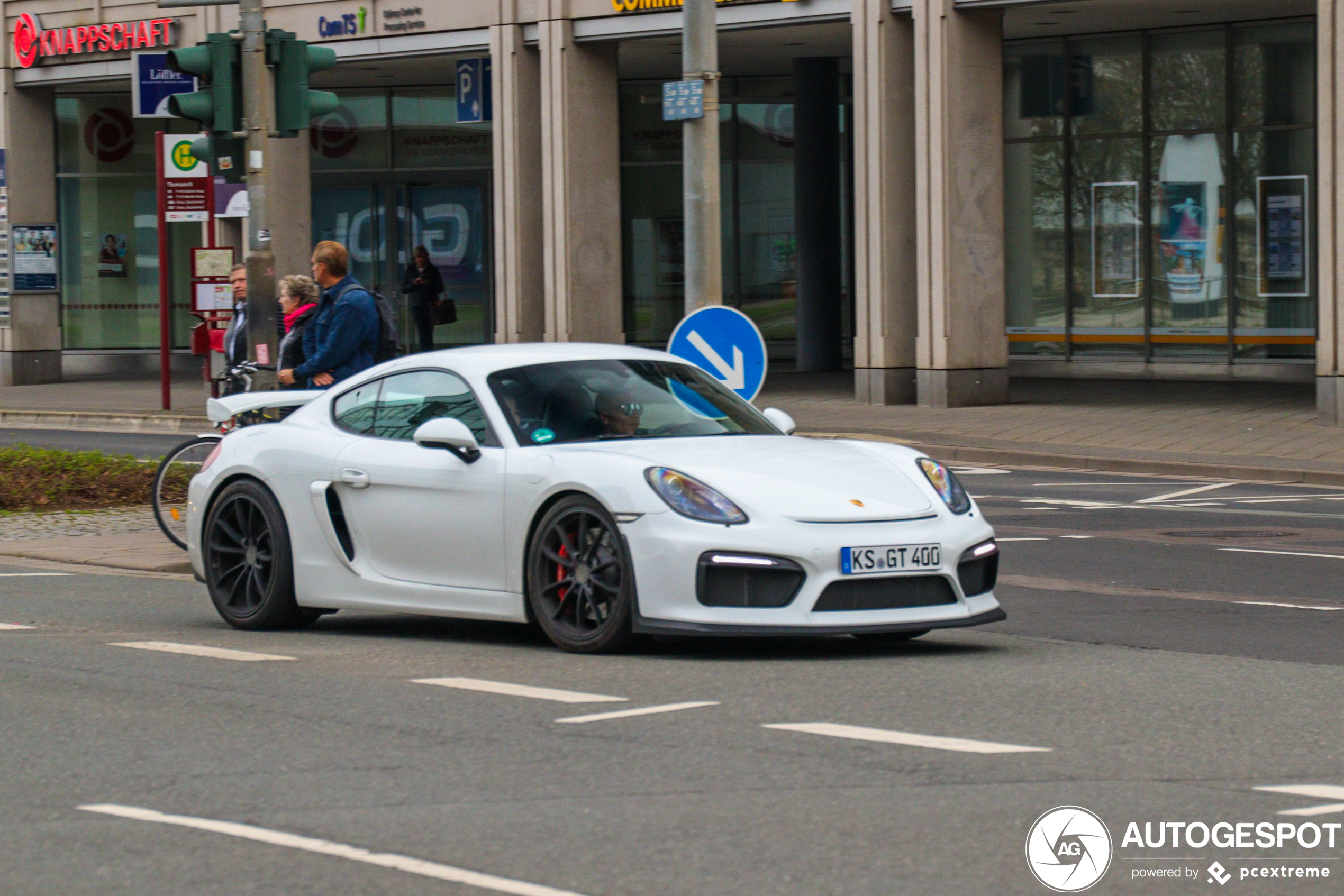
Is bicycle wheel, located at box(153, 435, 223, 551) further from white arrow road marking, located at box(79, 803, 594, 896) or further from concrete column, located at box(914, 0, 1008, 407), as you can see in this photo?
concrete column, located at box(914, 0, 1008, 407)

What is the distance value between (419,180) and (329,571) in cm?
2723

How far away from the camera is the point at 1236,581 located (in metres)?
10.6

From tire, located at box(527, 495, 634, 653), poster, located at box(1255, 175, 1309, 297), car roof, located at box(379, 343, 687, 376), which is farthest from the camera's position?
poster, located at box(1255, 175, 1309, 297)

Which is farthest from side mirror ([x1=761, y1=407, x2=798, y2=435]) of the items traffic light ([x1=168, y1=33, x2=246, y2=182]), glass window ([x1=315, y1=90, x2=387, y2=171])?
glass window ([x1=315, y1=90, x2=387, y2=171])

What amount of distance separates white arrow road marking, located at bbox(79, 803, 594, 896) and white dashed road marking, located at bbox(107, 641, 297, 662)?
2760 millimetres

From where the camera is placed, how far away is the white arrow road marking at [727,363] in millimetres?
12547

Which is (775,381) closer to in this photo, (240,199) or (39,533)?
(240,199)

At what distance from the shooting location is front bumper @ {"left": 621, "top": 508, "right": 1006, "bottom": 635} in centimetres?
770

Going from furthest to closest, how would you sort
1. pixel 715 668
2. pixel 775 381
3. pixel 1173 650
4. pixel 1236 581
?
pixel 775 381 < pixel 1236 581 < pixel 1173 650 < pixel 715 668

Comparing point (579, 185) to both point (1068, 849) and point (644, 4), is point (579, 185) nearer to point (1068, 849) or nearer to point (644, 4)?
point (644, 4)

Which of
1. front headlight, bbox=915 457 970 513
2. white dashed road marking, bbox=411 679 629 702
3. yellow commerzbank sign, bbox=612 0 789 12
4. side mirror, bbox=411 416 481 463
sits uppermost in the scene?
yellow commerzbank sign, bbox=612 0 789 12

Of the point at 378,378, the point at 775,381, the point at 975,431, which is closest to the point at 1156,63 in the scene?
the point at 775,381

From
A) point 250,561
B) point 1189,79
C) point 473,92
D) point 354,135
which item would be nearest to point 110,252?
point 354,135

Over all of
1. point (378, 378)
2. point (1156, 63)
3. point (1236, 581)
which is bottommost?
point (1236, 581)
